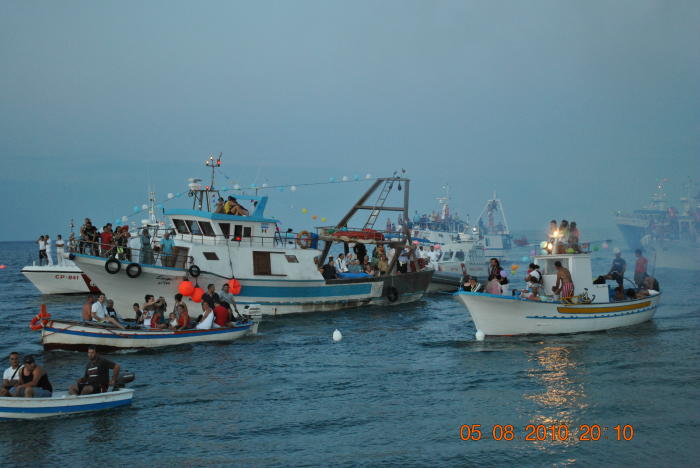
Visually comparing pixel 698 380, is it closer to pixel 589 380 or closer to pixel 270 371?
pixel 589 380

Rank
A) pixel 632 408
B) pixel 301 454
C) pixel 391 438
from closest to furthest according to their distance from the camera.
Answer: pixel 301 454 < pixel 391 438 < pixel 632 408

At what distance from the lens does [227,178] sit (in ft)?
99.5

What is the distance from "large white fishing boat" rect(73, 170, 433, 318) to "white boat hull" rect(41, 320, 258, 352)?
5015 mm

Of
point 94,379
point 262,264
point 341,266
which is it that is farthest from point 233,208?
point 94,379

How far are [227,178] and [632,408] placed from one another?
20763mm

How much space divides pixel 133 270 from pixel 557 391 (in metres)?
15.9

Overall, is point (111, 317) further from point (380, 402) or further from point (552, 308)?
point (552, 308)

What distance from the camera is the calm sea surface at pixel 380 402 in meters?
12.2

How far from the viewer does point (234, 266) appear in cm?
2712

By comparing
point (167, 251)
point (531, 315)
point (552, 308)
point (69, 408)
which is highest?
point (167, 251)

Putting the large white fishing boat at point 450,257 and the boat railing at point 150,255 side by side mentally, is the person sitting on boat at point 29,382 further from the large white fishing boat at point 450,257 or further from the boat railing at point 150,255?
the large white fishing boat at point 450,257

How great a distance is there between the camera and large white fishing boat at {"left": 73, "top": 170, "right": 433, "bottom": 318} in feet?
81.6

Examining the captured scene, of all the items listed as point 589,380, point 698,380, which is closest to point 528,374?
point 589,380

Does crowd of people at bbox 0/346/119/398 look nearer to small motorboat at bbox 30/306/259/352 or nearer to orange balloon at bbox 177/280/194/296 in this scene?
small motorboat at bbox 30/306/259/352
